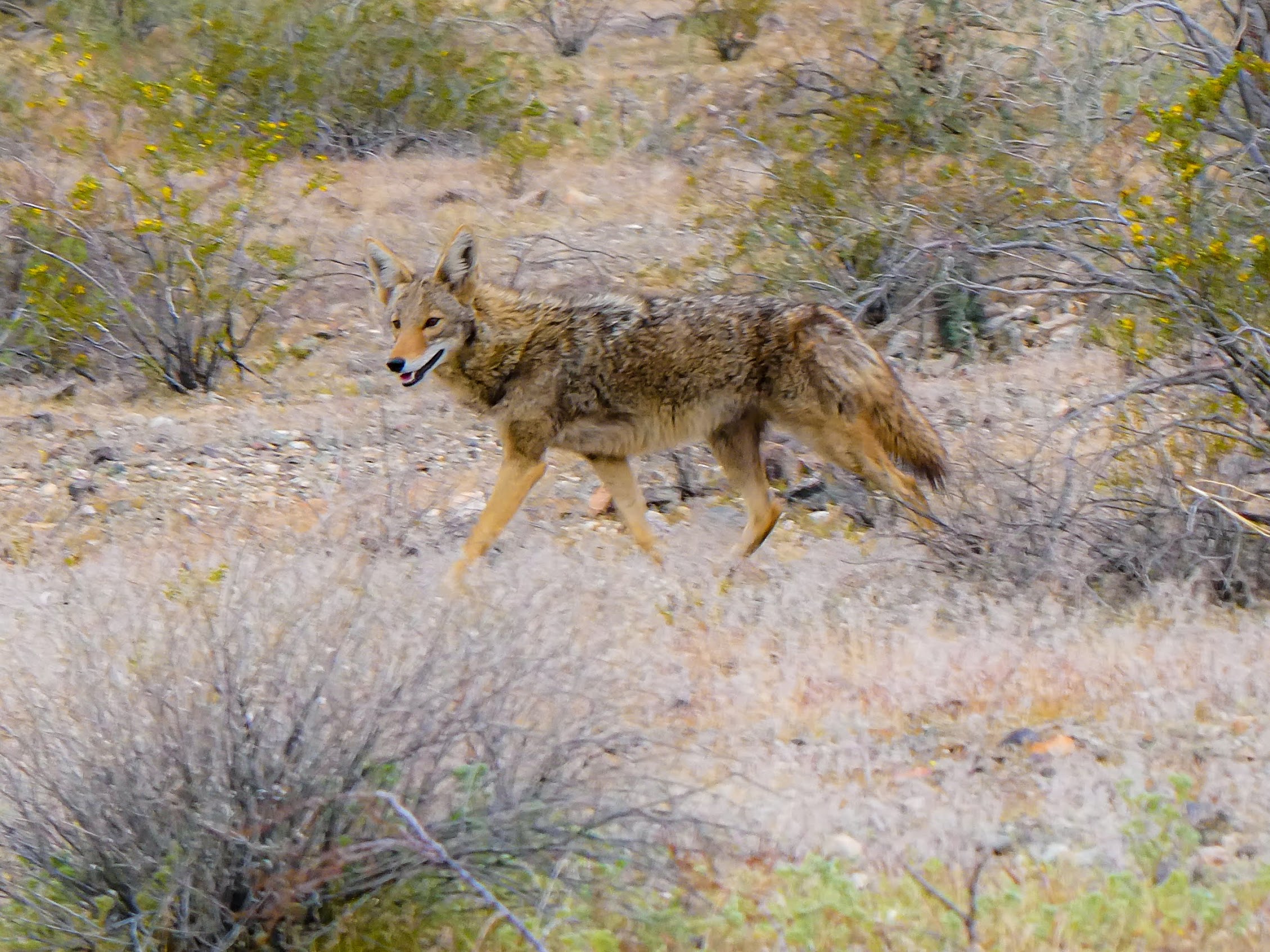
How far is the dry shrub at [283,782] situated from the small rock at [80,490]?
4449 mm

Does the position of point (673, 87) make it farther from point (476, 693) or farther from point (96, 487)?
point (476, 693)

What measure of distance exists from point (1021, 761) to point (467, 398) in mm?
3832

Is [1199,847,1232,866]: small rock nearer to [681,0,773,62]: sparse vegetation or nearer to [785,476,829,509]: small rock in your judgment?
[785,476,829,509]: small rock

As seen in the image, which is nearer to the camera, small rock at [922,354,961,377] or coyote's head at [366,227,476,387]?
coyote's head at [366,227,476,387]

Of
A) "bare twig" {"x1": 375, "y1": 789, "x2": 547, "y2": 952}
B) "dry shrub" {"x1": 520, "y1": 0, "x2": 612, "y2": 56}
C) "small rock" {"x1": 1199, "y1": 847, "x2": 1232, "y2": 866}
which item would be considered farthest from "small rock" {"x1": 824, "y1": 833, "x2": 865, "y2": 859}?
"dry shrub" {"x1": 520, "y1": 0, "x2": 612, "y2": 56}

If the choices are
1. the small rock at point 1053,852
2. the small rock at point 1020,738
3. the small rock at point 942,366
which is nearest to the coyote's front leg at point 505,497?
the small rock at point 1020,738

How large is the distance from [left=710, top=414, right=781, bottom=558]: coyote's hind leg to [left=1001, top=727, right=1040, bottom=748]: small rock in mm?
3041

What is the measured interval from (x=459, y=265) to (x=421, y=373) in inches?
23.4

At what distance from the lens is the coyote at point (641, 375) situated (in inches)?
283

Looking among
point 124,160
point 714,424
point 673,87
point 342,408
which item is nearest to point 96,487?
point 342,408

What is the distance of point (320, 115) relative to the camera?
15781mm

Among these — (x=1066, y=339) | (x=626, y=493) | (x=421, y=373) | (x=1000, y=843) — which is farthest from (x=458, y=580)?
(x=1066, y=339)

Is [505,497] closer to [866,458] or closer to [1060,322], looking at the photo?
[866,458]

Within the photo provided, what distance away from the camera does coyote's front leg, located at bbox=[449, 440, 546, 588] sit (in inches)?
281
